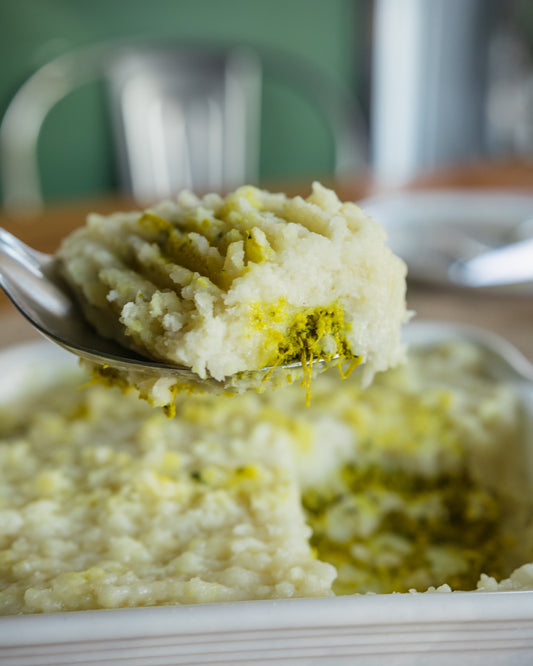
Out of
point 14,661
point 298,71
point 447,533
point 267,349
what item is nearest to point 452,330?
point 447,533

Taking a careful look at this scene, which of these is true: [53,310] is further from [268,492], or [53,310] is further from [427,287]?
[427,287]

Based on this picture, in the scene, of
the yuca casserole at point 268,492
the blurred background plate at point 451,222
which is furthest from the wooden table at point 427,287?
the yuca casserole at point 268,492

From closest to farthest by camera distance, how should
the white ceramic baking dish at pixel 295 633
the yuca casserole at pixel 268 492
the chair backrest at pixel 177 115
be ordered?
the white ceramic baking dish at pixel 295 633, the yuca casserole at pixel 268 492, the chair backrest at pixel 177 115

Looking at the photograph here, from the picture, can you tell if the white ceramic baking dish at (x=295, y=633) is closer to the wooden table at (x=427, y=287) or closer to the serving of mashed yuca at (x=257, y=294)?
the serving of mashed yuca at (x=257, y=294)

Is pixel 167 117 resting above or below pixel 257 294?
below

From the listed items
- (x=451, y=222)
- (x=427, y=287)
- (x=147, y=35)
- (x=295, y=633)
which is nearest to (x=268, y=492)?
(x=295, y=633)

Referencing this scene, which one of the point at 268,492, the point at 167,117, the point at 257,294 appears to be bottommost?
the point at 268,492
